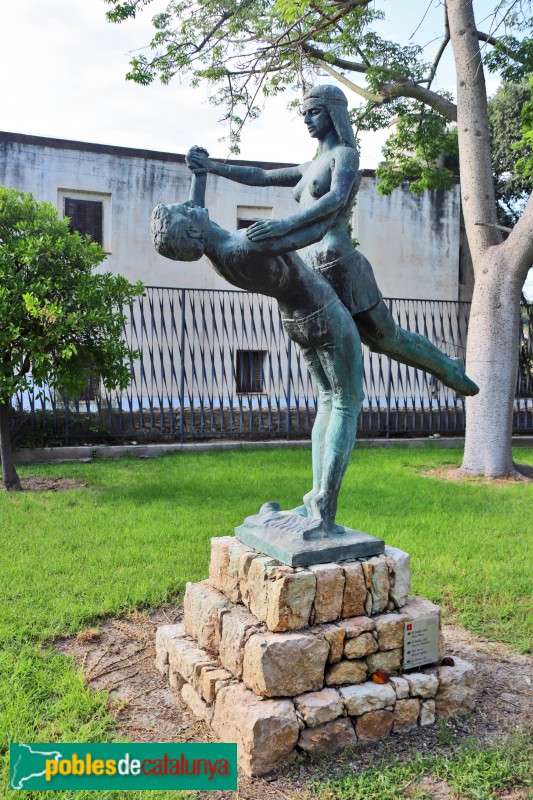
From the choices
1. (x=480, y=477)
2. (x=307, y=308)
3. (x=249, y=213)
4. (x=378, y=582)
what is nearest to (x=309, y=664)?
(x=378, y=582)

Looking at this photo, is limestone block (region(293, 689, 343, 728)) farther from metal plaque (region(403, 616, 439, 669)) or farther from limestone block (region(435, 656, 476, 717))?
limestone block (region(435, 656, 476, 717))

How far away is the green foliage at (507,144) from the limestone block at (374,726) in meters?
16.1

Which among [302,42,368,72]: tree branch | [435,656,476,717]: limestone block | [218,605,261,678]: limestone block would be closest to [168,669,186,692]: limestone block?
[218,605,261,678]: limestone block

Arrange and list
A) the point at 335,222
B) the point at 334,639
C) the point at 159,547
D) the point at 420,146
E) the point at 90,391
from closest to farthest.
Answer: the point at 334,639 → the point at 335,222 → the point at 159,547 → the point at 420,146 → the point at 90,391

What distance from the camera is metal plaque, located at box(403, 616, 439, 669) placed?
99.8 inches

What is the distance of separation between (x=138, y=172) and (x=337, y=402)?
36.4 ft

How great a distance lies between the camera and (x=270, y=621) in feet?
7.80

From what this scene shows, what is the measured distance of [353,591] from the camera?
250 cm

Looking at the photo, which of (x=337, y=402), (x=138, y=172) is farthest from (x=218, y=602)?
(x=138, y=172)

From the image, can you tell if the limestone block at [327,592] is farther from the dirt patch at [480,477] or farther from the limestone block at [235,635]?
the dirt patch at [480,477]

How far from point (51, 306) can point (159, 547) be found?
2554 mm

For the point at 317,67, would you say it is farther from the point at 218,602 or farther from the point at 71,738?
the point at 71,738

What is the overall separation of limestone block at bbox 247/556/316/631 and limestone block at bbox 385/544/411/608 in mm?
424

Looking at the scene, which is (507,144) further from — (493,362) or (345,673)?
(345,673)
